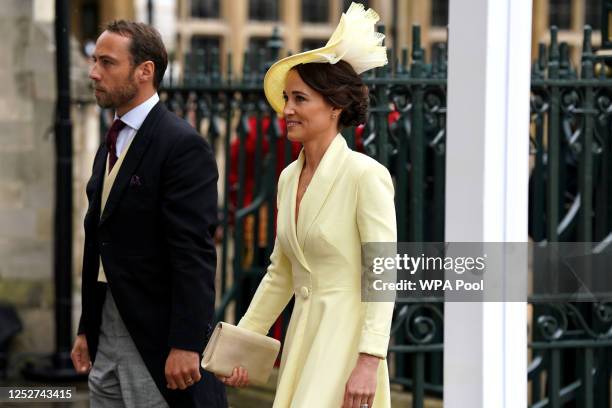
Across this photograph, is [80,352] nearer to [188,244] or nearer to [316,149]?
[188,244]

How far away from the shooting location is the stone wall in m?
9.05

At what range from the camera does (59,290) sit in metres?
8.51

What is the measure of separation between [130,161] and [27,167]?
16.4ft

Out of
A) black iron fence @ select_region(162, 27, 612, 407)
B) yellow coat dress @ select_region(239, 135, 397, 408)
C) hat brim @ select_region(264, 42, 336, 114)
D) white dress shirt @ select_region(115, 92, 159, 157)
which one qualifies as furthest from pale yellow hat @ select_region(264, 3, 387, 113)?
black iron fence @ select_region(162, 27, 612, 407)

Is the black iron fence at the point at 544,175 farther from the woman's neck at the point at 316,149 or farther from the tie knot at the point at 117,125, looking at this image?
the woman's neck at the point at 316,149

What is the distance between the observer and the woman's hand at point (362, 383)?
151 inches

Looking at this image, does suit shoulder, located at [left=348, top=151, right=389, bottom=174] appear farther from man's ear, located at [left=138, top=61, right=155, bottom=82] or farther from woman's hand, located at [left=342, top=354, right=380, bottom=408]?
man's ear, located at [left=138, top=61, right=155, bottom=82]

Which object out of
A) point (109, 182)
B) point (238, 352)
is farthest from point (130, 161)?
point (238, 352)

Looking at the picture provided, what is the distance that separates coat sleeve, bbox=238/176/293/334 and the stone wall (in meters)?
5.01

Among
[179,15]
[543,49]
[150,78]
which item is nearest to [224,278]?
[543,49]

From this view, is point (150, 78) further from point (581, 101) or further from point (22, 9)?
point (22, 9)

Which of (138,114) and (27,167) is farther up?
(138,114)

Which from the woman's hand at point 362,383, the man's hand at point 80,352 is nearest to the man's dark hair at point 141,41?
the man's hand at point 80,352

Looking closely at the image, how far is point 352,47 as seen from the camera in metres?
4.01
